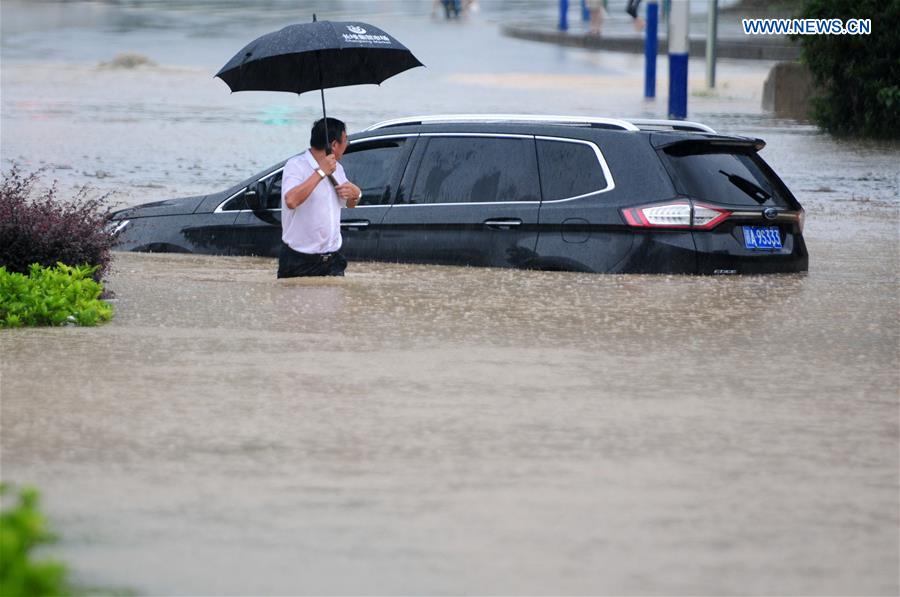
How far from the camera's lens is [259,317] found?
9.84 m

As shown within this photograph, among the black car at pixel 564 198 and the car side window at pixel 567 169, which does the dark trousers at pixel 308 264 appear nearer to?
the black car at pixel 564 198

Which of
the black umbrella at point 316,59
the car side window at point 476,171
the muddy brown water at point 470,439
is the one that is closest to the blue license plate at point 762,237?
the muddy brown water at point 470,439

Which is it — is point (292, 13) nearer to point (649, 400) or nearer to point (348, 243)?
point (348, 243)

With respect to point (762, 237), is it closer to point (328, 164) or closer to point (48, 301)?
point (328, 164)

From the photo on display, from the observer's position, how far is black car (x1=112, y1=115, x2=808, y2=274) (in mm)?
10930

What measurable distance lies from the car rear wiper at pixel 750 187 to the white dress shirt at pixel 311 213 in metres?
2.46

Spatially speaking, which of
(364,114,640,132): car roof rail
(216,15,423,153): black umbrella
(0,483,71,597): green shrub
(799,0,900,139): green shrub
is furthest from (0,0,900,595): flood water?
(799,0,900,139): green shrub

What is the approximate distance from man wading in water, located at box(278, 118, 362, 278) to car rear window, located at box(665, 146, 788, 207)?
2.06 meters

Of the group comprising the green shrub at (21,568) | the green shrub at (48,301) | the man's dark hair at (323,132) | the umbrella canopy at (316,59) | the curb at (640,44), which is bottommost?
the curb at (640,44)

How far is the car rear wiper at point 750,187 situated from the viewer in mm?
11195

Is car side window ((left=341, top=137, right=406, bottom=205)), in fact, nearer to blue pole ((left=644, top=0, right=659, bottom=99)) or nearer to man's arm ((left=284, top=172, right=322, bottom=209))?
man's arm ((left=284, top=172, right=322, bottom=209))

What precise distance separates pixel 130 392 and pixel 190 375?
0.47m

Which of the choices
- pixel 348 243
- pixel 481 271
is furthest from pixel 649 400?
pixel 348 243

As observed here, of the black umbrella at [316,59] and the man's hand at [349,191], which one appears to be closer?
the man's hand at [349,191]
